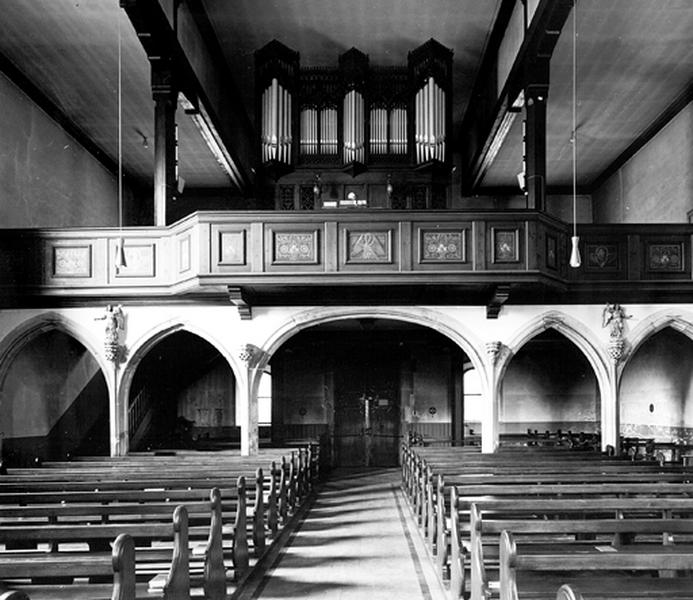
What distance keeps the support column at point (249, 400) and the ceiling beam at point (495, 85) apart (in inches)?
255

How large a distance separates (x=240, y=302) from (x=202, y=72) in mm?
4543

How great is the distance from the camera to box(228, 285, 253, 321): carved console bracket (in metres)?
13.3

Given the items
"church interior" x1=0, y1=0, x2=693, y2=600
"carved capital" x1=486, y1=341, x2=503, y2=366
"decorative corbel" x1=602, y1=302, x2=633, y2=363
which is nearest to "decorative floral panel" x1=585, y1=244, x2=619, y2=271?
"church interior" x1=0, y1=0, x2=693, y2=600

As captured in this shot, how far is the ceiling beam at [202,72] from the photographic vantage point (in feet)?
38.7

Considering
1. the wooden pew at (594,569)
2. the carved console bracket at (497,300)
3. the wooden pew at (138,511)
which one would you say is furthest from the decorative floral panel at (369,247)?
the wooden pew at (594,569)

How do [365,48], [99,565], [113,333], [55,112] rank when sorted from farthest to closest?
1. [55,112]
2. [365,48]
3. [113,333]
4. [99,565]

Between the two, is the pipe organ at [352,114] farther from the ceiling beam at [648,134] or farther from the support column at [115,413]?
the support column at [115,413]

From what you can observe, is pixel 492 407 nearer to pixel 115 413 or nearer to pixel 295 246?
pixel 295 246

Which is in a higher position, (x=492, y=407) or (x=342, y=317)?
(x=342, y=317)

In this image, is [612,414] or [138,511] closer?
[138,511]

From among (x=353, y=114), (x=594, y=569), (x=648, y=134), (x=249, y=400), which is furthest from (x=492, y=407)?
(x=594, y=569)

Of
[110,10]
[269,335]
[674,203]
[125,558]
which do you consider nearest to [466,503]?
[125,558]

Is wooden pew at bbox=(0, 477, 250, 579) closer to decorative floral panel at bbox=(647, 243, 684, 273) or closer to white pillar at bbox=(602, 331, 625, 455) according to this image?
white pillar at bbox=(602, 331, 625, 455)

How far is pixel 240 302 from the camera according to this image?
13.9 metres
